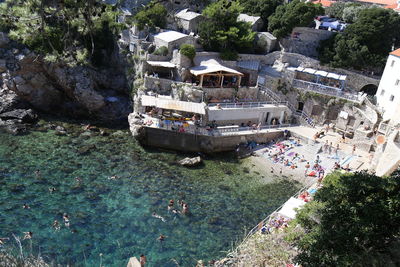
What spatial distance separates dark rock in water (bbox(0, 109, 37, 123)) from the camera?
105ft

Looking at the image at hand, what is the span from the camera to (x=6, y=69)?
33.8 metres

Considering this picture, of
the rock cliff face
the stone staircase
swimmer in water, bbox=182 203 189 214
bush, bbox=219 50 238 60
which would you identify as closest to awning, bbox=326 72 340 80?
the stone staircase

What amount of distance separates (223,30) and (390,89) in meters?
17.5

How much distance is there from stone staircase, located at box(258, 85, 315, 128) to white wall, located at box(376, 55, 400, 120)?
21.9ft

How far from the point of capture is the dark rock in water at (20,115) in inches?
1261

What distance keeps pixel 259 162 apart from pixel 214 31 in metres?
15.5

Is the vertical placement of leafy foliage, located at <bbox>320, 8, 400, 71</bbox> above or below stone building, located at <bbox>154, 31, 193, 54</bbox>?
above

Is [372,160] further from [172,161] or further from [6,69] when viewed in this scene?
[6,69]

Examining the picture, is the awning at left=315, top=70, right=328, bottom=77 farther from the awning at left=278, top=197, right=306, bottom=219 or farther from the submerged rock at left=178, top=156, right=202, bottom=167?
the awning at left=278, top=197, right=306, bottom=219

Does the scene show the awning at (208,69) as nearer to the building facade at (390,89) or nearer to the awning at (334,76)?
the awning at (334,76)

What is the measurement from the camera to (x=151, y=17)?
38000mm

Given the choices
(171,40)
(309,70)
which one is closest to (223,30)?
(171,40)

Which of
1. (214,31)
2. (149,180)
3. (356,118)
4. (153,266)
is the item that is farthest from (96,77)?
(356,118)

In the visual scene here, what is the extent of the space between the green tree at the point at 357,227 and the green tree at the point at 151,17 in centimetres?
2913
